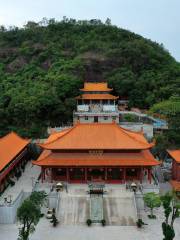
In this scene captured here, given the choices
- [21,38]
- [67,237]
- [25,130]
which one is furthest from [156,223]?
[21,38]

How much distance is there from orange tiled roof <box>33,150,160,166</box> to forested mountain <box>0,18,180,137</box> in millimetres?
15343

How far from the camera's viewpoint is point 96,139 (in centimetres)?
2962

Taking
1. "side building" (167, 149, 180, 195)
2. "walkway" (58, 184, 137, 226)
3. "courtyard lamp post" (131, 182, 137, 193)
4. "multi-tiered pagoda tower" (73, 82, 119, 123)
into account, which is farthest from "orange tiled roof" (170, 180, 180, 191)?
"multi-tiered pagoda tower" (73, 82, 119, 123)

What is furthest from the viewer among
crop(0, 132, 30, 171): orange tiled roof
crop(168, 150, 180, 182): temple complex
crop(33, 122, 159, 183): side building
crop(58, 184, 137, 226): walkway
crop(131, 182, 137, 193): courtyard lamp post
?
crop(168, 150, 180, 182): temple complex

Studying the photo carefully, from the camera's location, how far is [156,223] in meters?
23.3

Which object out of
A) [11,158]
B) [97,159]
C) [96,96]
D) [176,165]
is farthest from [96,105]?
[11,158]

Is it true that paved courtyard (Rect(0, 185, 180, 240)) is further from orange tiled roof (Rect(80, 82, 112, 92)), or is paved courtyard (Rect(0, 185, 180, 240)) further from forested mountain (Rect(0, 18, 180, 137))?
orange tiled roof (Rect(80, 82, 112, 92))

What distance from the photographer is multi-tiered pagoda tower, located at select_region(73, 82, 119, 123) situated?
46656 mm

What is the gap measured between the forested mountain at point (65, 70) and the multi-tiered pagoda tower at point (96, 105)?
1.52 m

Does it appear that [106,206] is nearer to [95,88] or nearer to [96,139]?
[96,139]

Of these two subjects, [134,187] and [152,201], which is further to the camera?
[134,187]

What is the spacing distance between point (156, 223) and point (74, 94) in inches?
1196

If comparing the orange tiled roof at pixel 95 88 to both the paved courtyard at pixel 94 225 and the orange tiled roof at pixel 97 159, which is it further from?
the paved courtyard at pixel 94 225

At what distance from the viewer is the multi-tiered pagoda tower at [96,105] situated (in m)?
46.7
